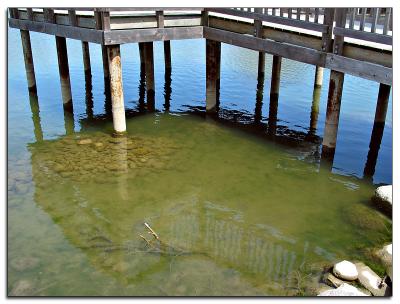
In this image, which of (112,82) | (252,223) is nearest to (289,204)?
(252,223)

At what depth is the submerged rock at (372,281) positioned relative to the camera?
6070 millimetres

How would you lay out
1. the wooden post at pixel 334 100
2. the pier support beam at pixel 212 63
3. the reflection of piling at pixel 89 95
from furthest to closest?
1. the reflection of piling at pixel 89 95
2. the pier support beam at pixel 212 63
3. the wooden post at pixel 334 100

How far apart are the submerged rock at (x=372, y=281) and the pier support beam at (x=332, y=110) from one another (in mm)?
4324

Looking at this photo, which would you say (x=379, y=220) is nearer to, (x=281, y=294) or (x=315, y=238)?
(x=315, y=238)

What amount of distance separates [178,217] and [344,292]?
3723 mm

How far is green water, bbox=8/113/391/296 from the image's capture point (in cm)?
653

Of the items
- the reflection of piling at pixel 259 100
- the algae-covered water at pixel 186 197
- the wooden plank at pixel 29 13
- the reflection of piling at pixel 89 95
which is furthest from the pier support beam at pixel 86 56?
the reflection of piling at pixel 259 100

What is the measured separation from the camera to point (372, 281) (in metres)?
6.23

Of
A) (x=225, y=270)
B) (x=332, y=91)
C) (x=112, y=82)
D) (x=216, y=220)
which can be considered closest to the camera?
(x=225, y=270)

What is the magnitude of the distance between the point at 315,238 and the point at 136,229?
3.43m

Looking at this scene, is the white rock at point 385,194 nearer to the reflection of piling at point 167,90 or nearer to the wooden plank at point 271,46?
the wooden plank at point 271,46

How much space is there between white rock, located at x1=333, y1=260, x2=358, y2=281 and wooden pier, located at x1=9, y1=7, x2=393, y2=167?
151 inches

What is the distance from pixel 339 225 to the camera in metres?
7.98

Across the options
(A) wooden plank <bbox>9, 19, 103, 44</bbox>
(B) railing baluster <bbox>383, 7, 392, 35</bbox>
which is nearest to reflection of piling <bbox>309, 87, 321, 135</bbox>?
(B) railing baluster <bbox>383, 7, 392, 35</bbox>
